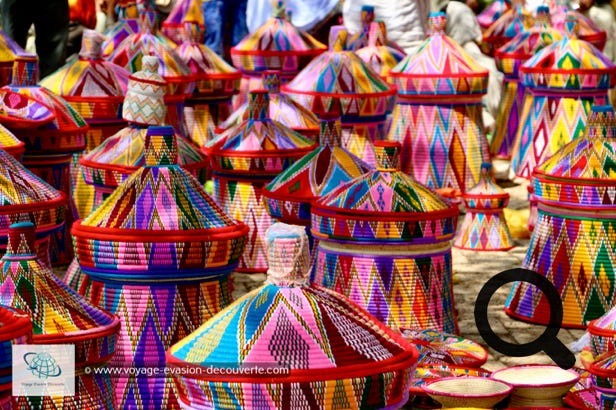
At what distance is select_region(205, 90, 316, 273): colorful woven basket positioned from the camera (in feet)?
28.9

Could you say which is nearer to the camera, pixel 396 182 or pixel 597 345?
pixel 597 345

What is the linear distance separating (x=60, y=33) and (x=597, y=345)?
21.4 ft

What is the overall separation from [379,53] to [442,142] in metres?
1.36

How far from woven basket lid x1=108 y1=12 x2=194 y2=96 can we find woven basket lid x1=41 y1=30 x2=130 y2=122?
0.64 meters

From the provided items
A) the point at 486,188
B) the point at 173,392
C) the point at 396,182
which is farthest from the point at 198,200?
the point at 486,188

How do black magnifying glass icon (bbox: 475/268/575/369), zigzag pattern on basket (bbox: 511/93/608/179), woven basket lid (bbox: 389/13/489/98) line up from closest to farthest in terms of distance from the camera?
black magnifying glass icon (bbox: 475/268/575/369)
woven basket lid (bbox: 389/13/489/98)
zigzag pattern on basket (bbox: 511/93/608/179)

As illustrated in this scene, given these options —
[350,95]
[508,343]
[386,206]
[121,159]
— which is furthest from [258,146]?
[508,343]

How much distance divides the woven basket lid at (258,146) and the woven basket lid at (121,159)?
32cm

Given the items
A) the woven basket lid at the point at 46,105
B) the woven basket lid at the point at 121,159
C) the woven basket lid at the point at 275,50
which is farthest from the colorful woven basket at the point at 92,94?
the woven basket lid at the point at 275,50

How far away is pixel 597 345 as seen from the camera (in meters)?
6.24

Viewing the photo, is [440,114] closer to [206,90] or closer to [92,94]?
[206,90]

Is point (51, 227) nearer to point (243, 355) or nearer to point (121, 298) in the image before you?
point (121, 298)

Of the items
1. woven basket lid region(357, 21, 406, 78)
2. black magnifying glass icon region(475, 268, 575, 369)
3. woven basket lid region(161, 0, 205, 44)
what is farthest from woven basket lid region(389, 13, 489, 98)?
black magnifying glass icon region(475, 268, 575, 369)

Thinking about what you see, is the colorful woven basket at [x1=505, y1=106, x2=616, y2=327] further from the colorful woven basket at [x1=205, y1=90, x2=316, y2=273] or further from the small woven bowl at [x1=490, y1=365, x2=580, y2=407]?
the small woven bowl at [x1=490, y1=365, x2=580, y2=407]
